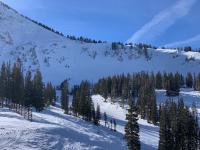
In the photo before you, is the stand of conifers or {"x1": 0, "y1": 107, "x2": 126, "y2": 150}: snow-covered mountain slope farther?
the stand of conifers

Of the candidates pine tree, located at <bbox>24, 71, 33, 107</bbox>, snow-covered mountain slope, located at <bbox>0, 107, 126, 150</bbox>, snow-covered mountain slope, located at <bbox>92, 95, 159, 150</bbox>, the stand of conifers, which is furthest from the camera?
pine tree, located at <bbox>24, 71, 33, 107</bbox>

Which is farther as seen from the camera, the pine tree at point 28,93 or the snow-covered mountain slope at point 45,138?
the pine tree at point 28,93

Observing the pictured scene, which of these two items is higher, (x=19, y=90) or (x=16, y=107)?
(x=19, y=90)

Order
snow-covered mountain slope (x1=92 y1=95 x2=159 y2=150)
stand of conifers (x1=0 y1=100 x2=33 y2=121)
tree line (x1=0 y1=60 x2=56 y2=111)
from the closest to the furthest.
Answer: snow-covered mountain slope (x1=92 y1=95 x2=159 y2=150) → stand of conifers (x1=0 y1=100 x2=33 y2=121) → tree line (x1=0 y1=60 x2=56 y2=111)

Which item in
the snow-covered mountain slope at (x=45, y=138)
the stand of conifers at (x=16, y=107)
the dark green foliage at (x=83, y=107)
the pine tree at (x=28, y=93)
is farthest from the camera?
the dark green foliage at (x=83, y=107)

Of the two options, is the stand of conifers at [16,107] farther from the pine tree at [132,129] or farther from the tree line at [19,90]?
the pine tree at [132,129]

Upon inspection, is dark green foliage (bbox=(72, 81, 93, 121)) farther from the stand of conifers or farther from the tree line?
the stand of conifers

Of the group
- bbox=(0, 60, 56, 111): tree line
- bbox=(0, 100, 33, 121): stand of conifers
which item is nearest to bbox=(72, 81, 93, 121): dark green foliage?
bbox=(0, 60, 56, 111): tree line

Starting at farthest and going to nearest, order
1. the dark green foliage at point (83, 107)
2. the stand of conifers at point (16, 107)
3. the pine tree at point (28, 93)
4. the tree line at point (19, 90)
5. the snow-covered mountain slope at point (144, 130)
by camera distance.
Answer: the dark green foliage at point (83, 107) → the tree line at point (19, 90) → the pine tree at point (28, 93) → the stand of conifers at point (16, 107) → the snow-covered mountain slope at point (144, 130)

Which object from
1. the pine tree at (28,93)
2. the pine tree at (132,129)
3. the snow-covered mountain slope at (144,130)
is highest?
the pine tree at (28,93)

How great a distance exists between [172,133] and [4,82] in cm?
7006

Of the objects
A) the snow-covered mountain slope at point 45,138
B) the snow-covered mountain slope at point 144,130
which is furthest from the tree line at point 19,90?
the snow-covered mountain slope at point 45,138

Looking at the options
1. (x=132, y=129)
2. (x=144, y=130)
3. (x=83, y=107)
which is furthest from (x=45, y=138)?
(x=144, y=130)

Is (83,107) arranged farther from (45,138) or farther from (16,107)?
(45,138)
